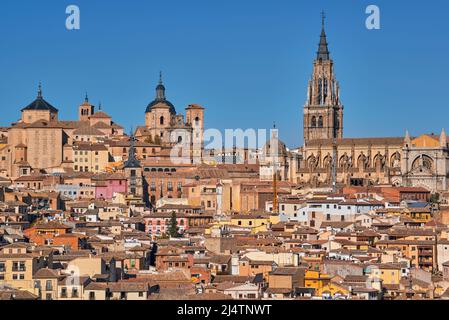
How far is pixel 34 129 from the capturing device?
48938 millimetres

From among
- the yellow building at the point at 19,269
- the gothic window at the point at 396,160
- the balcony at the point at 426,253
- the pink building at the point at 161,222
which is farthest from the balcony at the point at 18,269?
the gothic window at the point at 396,160

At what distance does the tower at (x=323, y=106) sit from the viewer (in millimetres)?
63406

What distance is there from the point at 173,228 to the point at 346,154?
25.6 m

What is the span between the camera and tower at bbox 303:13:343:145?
2496 inches

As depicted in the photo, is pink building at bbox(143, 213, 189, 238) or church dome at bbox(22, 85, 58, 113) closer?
pink building at bbox(143, 213, 189, 238)

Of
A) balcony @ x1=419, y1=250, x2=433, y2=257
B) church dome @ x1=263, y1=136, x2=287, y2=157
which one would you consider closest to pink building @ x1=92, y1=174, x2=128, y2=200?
church dome @ x1=263, y1=136, x2=287, y2=157

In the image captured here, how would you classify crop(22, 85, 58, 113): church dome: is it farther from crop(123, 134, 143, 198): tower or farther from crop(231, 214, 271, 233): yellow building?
crop(231, 214, 271, 233): yellow building

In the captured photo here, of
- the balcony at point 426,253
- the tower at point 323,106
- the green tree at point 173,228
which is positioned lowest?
the balcony at point 426,253

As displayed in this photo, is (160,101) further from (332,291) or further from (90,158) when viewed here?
(332,291)

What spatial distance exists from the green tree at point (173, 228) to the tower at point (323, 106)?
29658 millimetres

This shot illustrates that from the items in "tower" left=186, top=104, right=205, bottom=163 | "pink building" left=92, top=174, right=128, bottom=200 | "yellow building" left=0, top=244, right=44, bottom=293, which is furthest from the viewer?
"tower" left=186, top=104, right=205, bottom=163

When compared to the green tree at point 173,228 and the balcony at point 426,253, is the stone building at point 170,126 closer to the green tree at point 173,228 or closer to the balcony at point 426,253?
the green tree at point 173,228

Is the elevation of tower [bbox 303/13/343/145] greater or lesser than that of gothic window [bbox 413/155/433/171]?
greater

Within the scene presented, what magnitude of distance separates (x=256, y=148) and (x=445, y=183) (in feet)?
30.1
